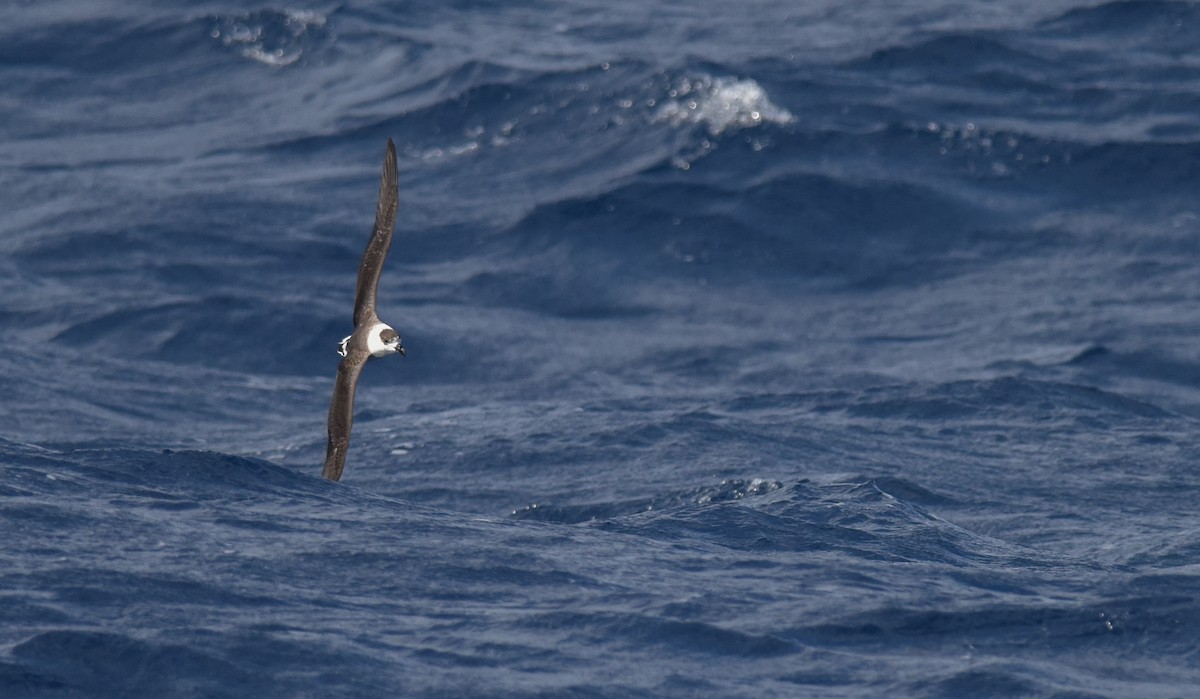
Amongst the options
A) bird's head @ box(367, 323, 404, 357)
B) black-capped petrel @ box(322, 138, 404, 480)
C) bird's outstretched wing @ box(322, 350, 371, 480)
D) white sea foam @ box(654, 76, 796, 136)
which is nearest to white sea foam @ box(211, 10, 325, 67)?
white sea foam @ box(654, 76, 796, 136)

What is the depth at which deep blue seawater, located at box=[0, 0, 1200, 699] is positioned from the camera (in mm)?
10203

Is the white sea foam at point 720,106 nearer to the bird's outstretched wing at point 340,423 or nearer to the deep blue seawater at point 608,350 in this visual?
the deep blue seawater at point 608,350

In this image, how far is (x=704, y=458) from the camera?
16.8 meters

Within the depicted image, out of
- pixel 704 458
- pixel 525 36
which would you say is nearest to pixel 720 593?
pixel 704 458

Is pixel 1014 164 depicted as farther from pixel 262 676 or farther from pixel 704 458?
pixel 262 676

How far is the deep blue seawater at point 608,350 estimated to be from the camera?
10.2 metres

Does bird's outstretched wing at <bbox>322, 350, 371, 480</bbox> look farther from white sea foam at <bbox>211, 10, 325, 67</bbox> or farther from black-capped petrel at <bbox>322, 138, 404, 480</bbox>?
white sea foam at <bbox>211, 10, 325, 67</bbox>

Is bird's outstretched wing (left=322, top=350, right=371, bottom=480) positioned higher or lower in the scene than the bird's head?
lower

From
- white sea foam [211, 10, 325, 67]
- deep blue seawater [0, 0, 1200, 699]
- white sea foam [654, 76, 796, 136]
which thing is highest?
white sea foam [211, 10, 325, 67]

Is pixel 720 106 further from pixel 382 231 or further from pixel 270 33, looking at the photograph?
pixel 382 231

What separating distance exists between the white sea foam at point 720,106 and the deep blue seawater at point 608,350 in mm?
96

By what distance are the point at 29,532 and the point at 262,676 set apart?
2.48 metres

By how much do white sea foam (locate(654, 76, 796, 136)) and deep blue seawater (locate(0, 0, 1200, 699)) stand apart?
0.31 feet

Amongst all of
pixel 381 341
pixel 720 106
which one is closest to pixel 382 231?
pixel 381 341
